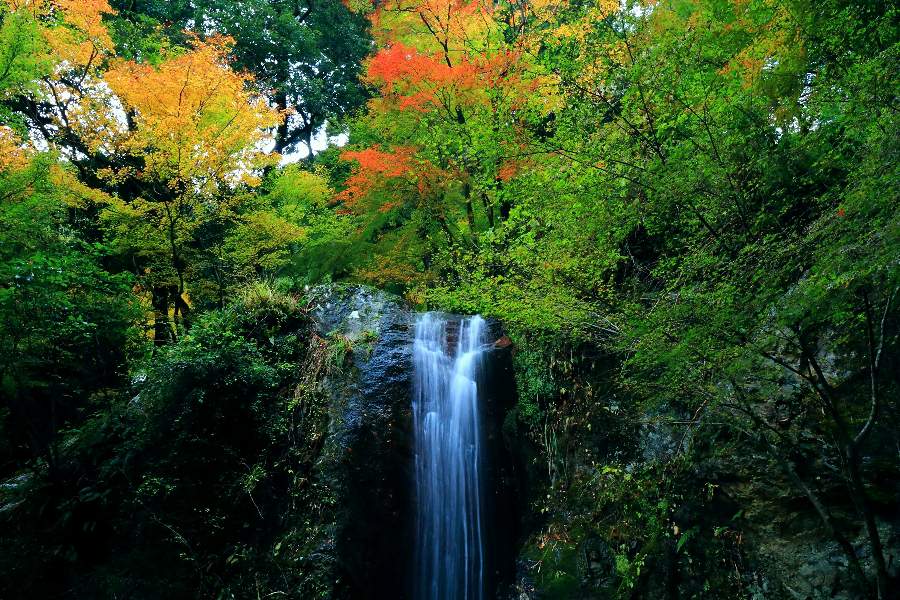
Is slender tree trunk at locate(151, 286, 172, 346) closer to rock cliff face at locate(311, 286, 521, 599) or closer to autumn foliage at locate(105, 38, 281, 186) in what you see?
autumn foliage at locate(105, 38, 281, 186)

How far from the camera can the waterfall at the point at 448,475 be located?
683 centimetres

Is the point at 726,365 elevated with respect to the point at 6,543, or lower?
elevated

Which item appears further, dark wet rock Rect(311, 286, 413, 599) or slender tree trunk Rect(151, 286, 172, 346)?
slender tree trunk Rect(151, 286, 172, 346)

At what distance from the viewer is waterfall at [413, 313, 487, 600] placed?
6828mm

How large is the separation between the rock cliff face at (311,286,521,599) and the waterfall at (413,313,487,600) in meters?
0.18

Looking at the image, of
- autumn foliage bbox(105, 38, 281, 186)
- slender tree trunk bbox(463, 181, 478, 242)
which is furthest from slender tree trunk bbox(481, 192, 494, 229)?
autumn foliage bbox(105, 38, 281, 186)

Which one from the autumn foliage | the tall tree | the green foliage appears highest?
A: the tall tree

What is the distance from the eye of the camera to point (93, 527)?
22.6ft

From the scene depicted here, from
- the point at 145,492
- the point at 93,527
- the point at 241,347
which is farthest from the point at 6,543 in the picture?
the point at 241,347

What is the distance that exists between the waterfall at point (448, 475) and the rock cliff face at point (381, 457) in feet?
0.60

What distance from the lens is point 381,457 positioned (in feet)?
22.7

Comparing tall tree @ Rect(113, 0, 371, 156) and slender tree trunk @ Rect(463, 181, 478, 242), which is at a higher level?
tall tree @ Rect(113, 0, 371, 156)

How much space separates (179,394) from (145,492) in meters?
1.46

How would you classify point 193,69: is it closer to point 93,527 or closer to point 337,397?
point 337,397
